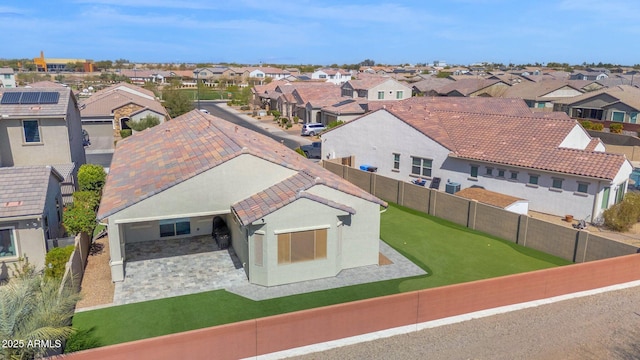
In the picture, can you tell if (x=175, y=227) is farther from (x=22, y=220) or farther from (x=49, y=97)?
(x=49, y=97)

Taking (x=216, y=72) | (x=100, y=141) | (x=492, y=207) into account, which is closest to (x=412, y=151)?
(x=492, y=207)

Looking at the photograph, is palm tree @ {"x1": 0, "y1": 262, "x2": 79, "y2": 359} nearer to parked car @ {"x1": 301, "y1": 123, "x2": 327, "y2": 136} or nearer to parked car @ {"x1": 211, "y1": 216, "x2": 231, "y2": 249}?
parked car @ {"x1": 211, "y1": 216, "x2": 231, "y2": 249}

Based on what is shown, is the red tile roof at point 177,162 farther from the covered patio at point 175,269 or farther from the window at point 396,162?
the window at point 396,162

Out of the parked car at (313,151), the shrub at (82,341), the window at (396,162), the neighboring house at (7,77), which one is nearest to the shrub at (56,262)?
the shrub at (82,341)

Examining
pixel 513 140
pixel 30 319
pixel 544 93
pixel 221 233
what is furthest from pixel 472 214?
pixel 544 93

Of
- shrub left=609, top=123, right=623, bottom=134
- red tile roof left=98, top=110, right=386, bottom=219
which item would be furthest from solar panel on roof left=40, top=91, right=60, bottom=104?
shrub left=609, top=123, right=623, bottom=134
